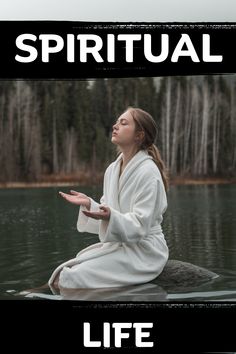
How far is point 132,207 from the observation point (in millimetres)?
3705

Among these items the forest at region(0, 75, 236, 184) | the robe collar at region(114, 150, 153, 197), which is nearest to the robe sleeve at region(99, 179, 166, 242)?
the robe collar at region(114, 150, 153, 197)

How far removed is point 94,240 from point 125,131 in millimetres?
2027

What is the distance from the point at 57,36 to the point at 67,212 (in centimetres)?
405

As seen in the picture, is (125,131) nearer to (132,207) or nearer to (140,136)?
(140,136)

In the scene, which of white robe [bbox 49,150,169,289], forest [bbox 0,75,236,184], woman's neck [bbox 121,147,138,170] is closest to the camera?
white robe [bbox 49,150,169,289]

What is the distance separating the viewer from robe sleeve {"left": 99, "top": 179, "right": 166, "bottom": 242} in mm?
3494

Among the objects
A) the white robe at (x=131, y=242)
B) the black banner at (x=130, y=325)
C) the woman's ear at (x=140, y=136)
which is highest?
the woman's ear at (x=140, y=136)

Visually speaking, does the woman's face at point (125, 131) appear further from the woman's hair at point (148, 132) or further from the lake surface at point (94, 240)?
the lake surface at point (94, 240)

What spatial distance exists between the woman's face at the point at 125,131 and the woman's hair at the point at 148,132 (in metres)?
0.03

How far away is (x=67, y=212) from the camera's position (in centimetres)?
762

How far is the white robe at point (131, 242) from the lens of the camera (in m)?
3.67

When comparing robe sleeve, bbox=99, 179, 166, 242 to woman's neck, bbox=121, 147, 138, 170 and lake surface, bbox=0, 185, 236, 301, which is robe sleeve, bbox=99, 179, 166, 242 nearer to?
woman's neck, bbox=121, 147, 138, 170

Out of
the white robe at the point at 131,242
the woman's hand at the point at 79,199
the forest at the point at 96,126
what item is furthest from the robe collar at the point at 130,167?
the forest at the point at 96,126

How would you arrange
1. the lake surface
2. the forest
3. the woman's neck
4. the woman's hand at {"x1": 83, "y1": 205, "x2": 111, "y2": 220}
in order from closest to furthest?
the woman's hand at {"x1": 83, "y1": 205, "x2": 111, "y2": 220} < the woman's neck < the lake surface < the forest
